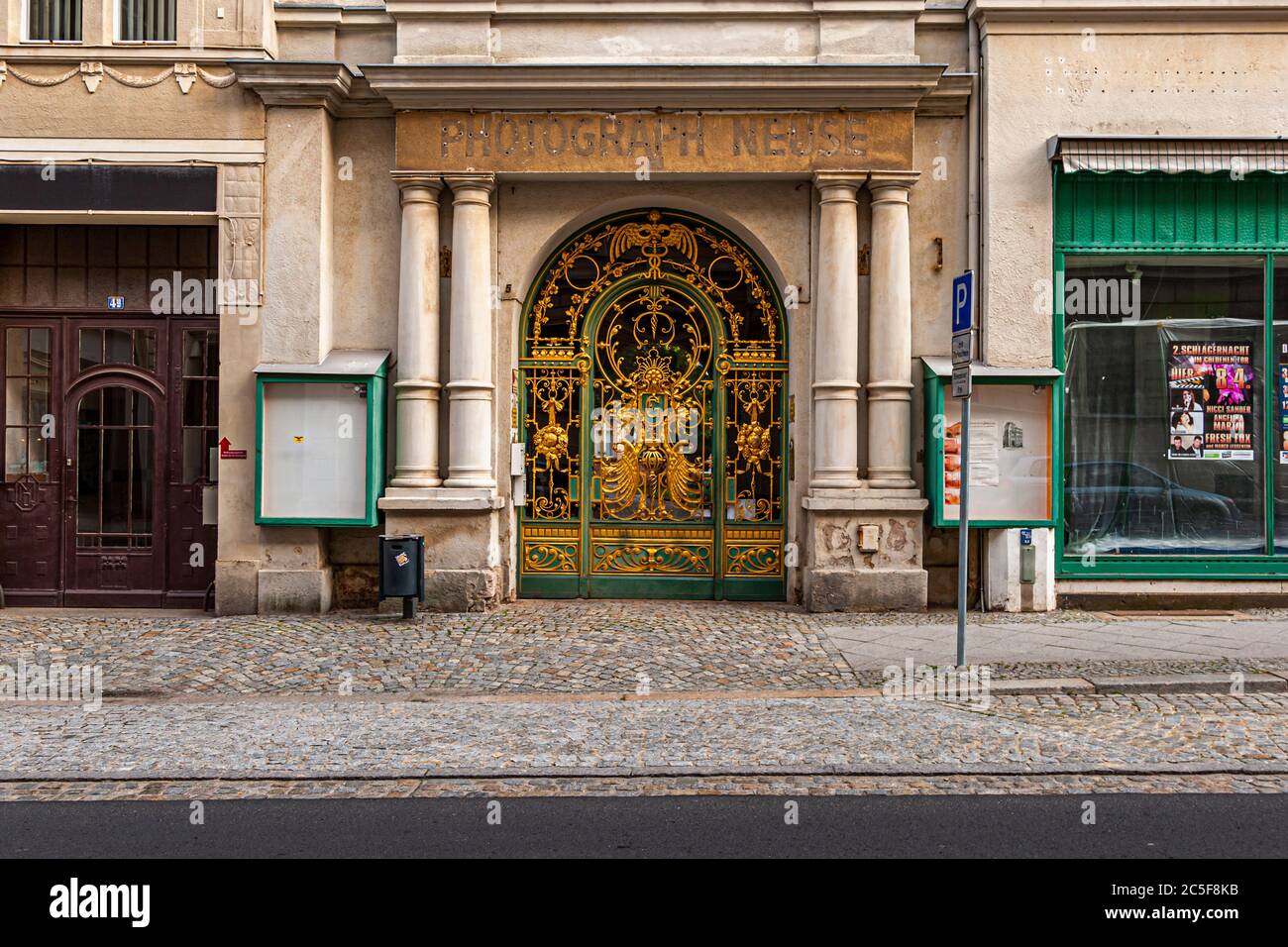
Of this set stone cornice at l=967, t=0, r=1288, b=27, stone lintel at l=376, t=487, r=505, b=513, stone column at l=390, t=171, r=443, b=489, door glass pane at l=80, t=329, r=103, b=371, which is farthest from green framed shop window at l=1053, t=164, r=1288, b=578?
door glass pane at l=80, t=329, r=103, b=371

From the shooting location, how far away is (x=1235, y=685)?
848 centimetres

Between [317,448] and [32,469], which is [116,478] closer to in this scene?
[32,469]

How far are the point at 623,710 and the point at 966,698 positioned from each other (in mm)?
2397

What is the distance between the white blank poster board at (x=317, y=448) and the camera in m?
12.0

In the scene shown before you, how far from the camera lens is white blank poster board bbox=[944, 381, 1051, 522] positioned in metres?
12.0

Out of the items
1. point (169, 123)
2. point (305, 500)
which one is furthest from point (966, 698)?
point (169, 123)

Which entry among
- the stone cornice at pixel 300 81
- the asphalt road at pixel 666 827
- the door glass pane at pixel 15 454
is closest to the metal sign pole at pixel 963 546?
the asphalt road at pixel 666 827

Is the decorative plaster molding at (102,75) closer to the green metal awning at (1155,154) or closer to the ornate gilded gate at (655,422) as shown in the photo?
the ornate gilded gate at (655,422)

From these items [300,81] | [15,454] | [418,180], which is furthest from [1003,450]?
[15,454]

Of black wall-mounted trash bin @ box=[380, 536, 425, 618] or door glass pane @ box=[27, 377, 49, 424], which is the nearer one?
black wall-mounted trash bin @ box=[380, 536, 425, 618]

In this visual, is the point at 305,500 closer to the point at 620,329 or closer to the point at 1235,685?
the point at 620,329

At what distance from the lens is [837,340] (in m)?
12.1

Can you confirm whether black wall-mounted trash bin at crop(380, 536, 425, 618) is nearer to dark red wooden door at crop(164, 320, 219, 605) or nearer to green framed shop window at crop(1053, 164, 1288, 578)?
dark red wooden door at crop(164, 320, 219, 605)

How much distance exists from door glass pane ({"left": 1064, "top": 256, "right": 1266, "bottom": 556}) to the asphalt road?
687 cm
